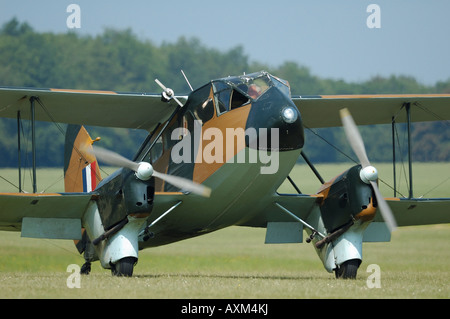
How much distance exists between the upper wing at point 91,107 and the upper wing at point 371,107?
3.22 metres

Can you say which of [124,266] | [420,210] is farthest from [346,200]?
[124,266]

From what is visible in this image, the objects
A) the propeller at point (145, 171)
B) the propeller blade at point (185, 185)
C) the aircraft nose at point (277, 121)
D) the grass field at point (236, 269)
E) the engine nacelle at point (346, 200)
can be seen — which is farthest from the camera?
the engine nacelle at point (346, 200)

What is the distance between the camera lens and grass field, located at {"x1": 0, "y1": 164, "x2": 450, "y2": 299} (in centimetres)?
1388

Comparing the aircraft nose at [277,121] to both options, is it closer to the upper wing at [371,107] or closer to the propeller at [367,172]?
the propeller at [367,172]

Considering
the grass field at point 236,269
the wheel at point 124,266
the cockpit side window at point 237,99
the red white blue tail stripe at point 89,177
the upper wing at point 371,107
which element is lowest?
the grass field at point 236,269

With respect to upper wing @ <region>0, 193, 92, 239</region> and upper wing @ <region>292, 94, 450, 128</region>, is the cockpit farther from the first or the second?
upper wing @ <region>0, 193, 92, 239</region>

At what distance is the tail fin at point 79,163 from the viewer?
2123cm

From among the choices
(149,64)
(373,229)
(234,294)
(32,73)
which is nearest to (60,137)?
(32,73)

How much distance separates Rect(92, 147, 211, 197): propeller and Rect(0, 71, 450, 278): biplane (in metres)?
0.02

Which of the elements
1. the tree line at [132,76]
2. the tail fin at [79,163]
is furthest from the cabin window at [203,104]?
the tree line at [132,76]

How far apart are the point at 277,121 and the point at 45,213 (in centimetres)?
545

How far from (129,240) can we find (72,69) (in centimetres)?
7827

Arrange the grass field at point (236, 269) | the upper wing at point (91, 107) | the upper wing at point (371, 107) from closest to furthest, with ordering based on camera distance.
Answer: the grass field at point (236, 269) < the upper wing at point (91, 107) < the upper wing at point (371, 107)

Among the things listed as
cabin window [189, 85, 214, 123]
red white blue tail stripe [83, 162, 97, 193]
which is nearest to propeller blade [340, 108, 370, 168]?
cabin window [189, 85, 214, 123]
